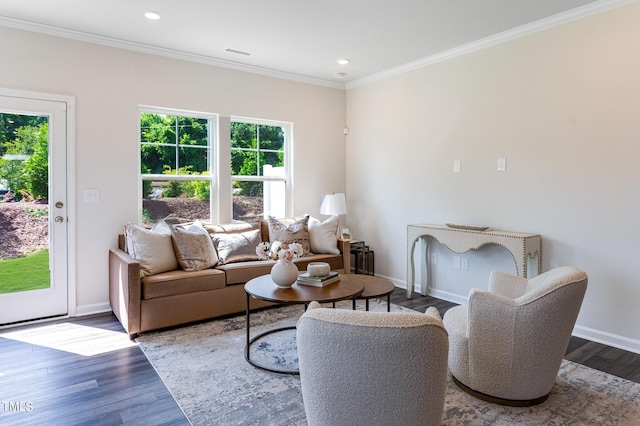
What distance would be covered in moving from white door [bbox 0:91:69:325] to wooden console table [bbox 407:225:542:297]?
338 cm

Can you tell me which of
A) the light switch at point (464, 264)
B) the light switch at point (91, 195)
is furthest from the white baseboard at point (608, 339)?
the light switch at point (91, 195)

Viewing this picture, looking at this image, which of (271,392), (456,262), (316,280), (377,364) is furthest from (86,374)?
(456,262)

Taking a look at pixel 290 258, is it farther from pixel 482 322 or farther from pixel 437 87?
pixel 437 87

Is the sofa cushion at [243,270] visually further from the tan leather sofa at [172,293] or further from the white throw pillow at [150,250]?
the white throw pillow at [150,250]

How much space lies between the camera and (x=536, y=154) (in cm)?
356

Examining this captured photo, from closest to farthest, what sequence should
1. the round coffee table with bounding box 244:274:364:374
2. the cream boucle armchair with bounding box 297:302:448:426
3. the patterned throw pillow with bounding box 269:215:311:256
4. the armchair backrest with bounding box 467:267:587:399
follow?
the cream boucle armchair with bounding box 297:302:448:426 < the armchair backrest with bounding box 467:267:587:399 < the round coffee table with bounding box 244:274:364:374 < the patterned throw pillow with bounding box 269:215:311:256

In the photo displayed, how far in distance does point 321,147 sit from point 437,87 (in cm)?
166

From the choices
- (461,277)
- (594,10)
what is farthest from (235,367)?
(594,10)

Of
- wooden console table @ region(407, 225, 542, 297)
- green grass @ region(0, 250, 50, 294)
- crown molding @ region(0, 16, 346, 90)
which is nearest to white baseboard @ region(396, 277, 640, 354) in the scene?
wooden console table @ region(407, 225, 542, 297)

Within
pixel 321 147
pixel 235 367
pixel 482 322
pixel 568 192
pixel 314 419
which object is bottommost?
pixel 235 367

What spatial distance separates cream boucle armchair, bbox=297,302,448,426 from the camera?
136 cm

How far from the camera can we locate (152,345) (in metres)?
3.09

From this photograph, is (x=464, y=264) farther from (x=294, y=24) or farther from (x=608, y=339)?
(x=294, y=24)

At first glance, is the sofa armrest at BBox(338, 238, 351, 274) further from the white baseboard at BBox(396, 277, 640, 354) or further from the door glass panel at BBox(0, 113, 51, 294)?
the door glass panel at BBox(0, 113, 51, 294)
